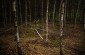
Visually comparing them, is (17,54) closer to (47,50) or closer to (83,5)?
(47,50)

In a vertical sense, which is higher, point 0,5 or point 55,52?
point 0,5

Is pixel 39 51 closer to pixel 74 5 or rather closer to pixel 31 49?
pixel 31 49

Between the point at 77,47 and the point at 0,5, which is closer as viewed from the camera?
the point at 77,47

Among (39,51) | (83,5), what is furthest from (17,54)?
(83,5)

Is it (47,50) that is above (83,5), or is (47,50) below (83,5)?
below

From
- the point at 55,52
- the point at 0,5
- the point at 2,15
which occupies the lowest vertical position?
the point at 55,52

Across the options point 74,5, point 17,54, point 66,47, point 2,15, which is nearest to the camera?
point 17,54

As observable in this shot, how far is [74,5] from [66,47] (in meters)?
31.0

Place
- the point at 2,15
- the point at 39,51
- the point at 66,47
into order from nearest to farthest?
the point at 39,51, the point at 66,47, the point at 2,15

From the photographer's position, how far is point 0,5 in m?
43.4

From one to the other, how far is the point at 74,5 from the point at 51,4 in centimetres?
760

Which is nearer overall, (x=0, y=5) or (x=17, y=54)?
(x=17, y=54)

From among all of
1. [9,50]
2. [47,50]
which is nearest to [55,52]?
[47,50]

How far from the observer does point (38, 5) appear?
48.2 metres
